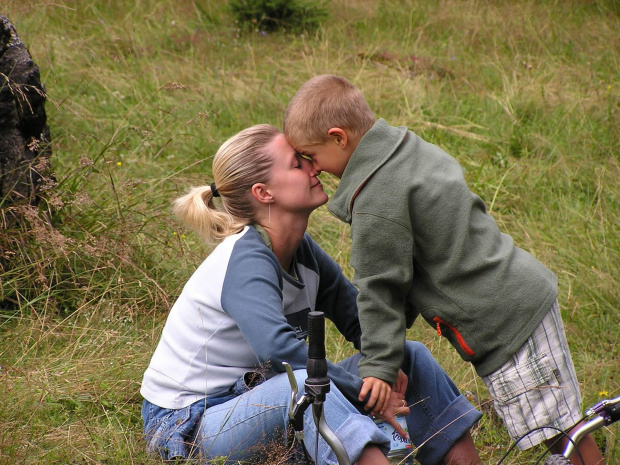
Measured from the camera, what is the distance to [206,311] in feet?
8.00

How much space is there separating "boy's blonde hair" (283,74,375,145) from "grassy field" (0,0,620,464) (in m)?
1.23

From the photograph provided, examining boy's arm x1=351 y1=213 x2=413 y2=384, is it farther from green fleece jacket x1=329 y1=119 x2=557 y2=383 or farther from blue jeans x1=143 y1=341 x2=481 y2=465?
blue jeans x1=143 y1=341 x2=481 y2=465

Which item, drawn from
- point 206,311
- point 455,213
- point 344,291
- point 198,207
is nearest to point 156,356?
point 206,311

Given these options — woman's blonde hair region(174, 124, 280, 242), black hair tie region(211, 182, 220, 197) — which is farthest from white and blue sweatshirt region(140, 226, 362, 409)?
black hair tie region(211, 182, 220, 197)

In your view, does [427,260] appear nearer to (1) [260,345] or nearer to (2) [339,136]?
(2) [339,136]

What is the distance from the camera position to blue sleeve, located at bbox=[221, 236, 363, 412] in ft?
7.32

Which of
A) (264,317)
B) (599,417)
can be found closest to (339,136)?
(264,317)

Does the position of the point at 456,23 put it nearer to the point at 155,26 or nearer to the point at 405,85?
the point at 405,85

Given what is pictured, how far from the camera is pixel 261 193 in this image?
8.59 ft

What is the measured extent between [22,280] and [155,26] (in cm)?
446

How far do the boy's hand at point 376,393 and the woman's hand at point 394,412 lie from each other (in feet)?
0.07

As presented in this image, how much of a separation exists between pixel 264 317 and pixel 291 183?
1.86 feet

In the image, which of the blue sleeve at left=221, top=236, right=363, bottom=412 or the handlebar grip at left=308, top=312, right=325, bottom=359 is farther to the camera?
the blue sleeve at left=221, top=236, right=363, bottom=412

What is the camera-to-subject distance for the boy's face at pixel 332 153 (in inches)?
99.3
